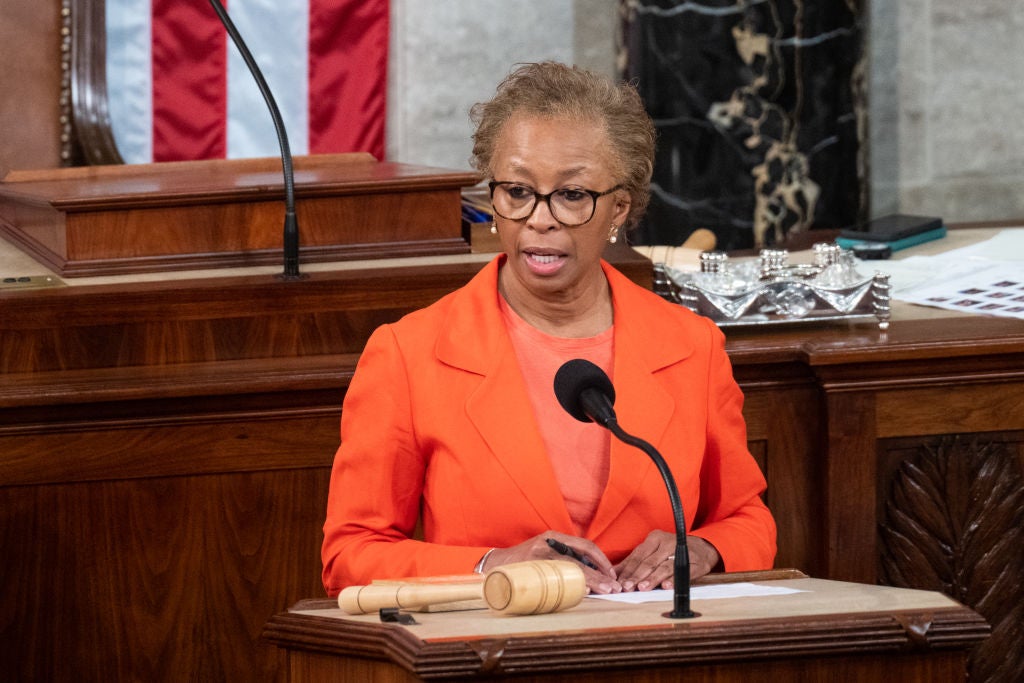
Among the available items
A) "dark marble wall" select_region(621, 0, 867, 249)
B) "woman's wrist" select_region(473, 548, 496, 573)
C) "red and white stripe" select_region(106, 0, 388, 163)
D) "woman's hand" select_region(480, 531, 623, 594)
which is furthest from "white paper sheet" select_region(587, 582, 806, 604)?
"red and white stripe" select_region(106, 0, 388, 163)

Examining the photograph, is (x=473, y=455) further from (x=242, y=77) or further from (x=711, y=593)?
(x=242, y=77)

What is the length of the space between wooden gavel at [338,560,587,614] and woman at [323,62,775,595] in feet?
1.14

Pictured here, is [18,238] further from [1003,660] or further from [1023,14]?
[1023,14]

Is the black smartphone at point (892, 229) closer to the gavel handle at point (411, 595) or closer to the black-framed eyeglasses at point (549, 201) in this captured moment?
the black-framed eyeglasses at point (549, 201)

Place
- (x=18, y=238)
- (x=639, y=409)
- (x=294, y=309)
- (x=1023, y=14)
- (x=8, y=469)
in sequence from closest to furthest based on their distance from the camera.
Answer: (x=639, y=409), (x=8, y=469), (x=294, y=309), (x=18, y=238), (x=1023, y=14)

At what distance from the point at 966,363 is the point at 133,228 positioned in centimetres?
163

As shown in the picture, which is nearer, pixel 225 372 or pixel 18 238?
pixel 225 372

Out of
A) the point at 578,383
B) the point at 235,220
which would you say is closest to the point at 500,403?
the point at 578,383

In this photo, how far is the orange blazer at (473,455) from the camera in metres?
2.14

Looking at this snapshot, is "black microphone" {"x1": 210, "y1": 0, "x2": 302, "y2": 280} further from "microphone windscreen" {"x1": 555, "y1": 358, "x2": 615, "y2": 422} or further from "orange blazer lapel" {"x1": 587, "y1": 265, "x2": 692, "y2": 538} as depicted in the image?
"microphone windscreen" {"x1": 555, "y1": 358, "x2": 615, "y2": 422}

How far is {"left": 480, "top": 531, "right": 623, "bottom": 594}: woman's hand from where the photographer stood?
6.45 ft

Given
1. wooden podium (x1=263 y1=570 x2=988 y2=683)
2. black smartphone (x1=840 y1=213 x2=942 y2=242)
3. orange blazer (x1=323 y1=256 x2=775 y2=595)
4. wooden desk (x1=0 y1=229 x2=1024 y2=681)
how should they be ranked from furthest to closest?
black smartphone (x1=840 y1=213 x2=942 y2=242), wooden desk (x1=0 y1=229 x2=1024 y2=681), orange blazer (x1=323 y1=256 x2=775 y2=595), wooden podium (x1=263 y1=570 x2=988 y2=683)

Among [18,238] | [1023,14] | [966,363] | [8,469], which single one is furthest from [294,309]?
[1023,14]

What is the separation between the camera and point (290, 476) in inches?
110
